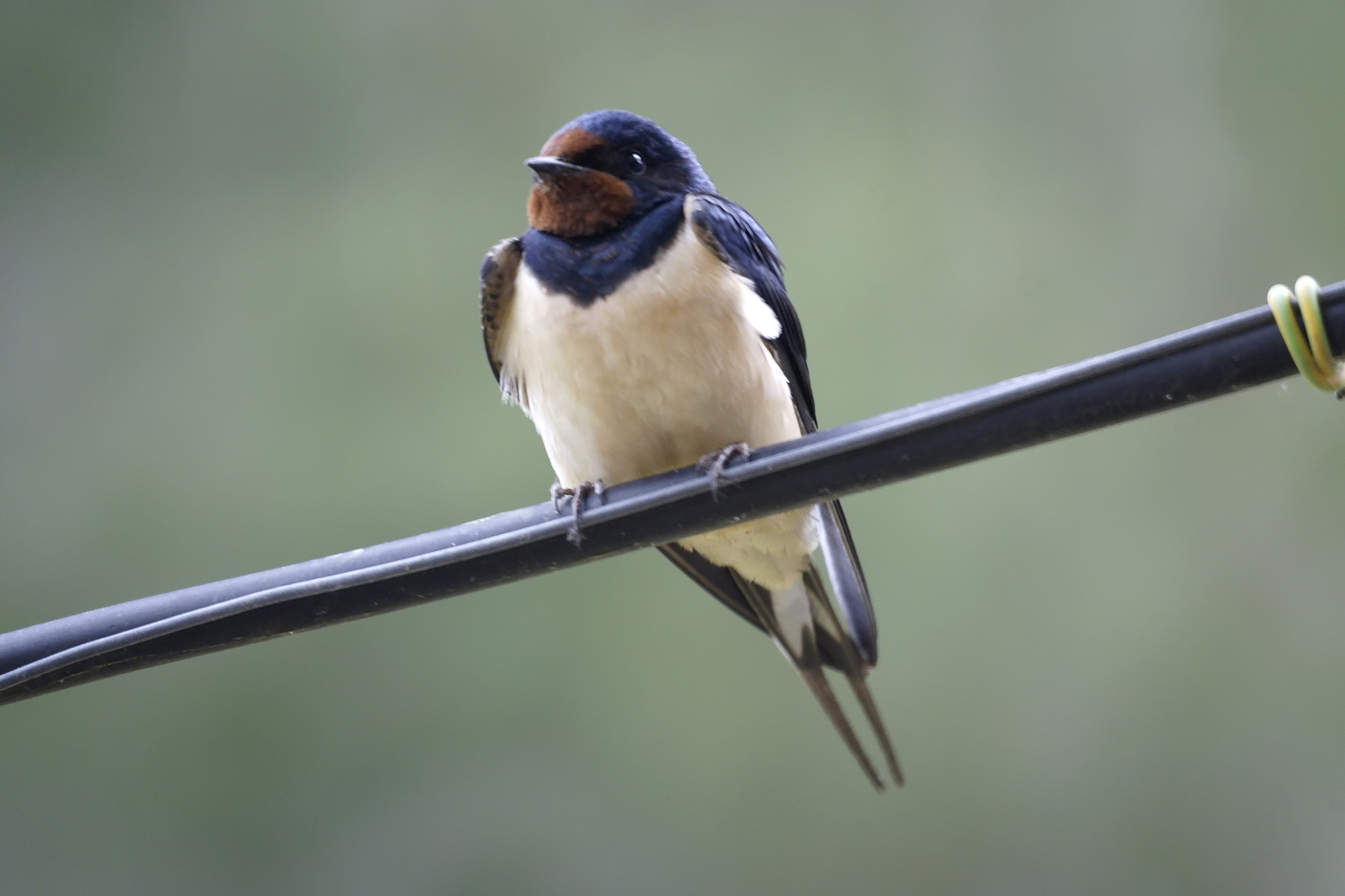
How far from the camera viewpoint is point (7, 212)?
3266 mm

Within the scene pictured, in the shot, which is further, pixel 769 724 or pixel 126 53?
pixel 126 53

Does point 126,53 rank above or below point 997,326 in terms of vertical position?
above

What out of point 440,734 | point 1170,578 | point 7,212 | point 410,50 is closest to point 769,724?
point 440,734

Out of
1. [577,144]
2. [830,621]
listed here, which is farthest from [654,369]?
[830,621]

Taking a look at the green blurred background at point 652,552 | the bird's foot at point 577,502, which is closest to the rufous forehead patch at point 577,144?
the bird's foot at point 577,502

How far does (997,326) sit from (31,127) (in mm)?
2739

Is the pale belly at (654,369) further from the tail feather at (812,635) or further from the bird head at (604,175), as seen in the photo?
the tail feather at (812,635)

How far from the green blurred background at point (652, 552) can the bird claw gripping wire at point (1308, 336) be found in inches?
85.9

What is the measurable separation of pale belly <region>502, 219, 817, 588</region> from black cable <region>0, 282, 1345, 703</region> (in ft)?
1.16

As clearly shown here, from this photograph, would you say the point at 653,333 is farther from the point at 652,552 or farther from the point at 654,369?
the point at 652,552

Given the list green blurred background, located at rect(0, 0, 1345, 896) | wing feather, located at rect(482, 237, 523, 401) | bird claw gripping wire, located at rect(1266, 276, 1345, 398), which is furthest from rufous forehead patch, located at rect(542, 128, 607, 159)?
green blurred background, located at rect(0, 0, 1345, 896)

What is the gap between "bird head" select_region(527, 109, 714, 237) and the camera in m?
1.52

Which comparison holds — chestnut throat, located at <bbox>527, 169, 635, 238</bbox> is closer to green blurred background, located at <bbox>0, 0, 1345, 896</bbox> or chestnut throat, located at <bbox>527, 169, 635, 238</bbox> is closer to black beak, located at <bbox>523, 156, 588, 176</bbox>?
black beak, located at <bbox>523, 156, 588, 176</bbox>

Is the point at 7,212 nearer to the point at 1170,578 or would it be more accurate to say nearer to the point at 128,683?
the point at 128,683
